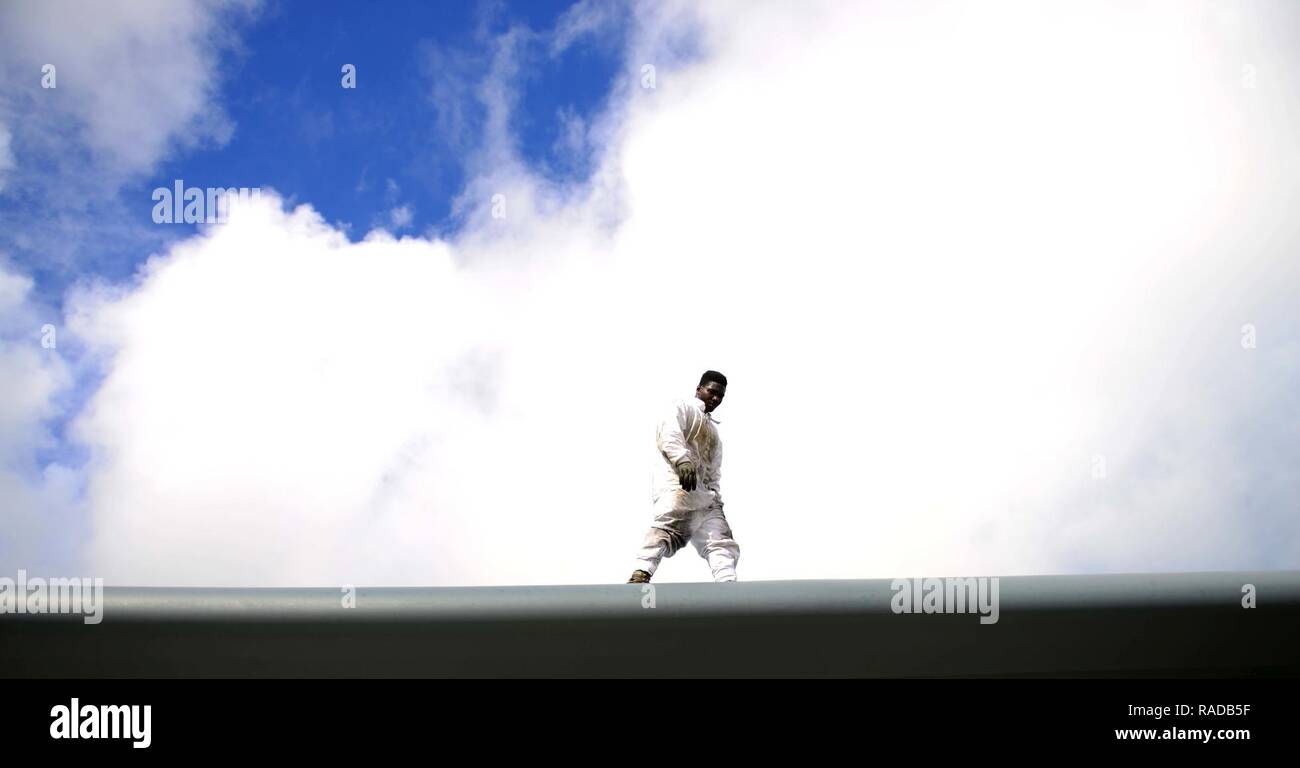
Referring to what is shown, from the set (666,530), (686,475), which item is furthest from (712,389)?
(666,530)

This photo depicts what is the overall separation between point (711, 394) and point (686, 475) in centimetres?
56

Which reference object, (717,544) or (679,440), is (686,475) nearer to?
(679,440)

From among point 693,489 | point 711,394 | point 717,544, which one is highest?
point 711,394

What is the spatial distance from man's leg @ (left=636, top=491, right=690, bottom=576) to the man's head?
2.02 feet

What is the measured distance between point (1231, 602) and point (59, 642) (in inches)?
178

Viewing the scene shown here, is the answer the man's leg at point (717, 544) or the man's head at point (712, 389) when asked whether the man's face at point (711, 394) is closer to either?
the man's head at point (712, 389)

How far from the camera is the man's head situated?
6.96 metres

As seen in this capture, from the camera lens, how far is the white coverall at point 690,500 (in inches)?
263

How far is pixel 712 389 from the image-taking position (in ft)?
22.8

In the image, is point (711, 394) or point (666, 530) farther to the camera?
point (711, 394)

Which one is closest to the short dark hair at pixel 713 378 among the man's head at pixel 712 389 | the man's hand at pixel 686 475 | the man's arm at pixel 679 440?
the man's head at pixel 712 389
